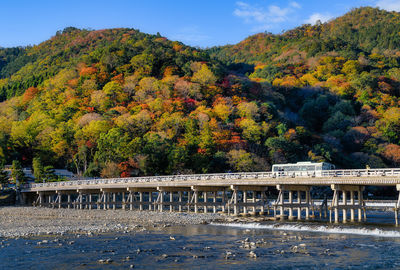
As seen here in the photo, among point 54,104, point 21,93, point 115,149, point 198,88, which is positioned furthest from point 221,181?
point 21,93

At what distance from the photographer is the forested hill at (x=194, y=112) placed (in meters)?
70.2

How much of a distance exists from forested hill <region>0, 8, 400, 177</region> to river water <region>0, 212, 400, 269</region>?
3768cm

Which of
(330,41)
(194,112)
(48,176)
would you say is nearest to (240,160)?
(194,112)

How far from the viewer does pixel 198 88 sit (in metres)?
90.5

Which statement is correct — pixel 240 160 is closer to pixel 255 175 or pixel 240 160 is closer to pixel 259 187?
pixel 259 187

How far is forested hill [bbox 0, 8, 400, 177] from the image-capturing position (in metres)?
70.2

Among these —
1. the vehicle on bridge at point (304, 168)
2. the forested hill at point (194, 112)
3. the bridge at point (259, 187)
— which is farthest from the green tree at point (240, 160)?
the vehicle on bridge at point (304, 168)

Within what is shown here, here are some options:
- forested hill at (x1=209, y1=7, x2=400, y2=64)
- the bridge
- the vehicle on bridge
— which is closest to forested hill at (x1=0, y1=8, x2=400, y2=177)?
forested hill at (x1=209, y1=7, x2=400, y2=64)

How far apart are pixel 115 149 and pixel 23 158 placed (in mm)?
22108

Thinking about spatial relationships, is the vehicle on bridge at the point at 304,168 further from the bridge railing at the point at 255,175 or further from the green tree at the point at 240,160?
the green tree at the point at 240,160

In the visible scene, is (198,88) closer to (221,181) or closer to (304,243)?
(221,181)

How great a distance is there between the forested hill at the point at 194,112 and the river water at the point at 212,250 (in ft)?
124

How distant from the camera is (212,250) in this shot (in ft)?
74.0

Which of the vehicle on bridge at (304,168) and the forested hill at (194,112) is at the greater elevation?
the forested hill at (194,112)
